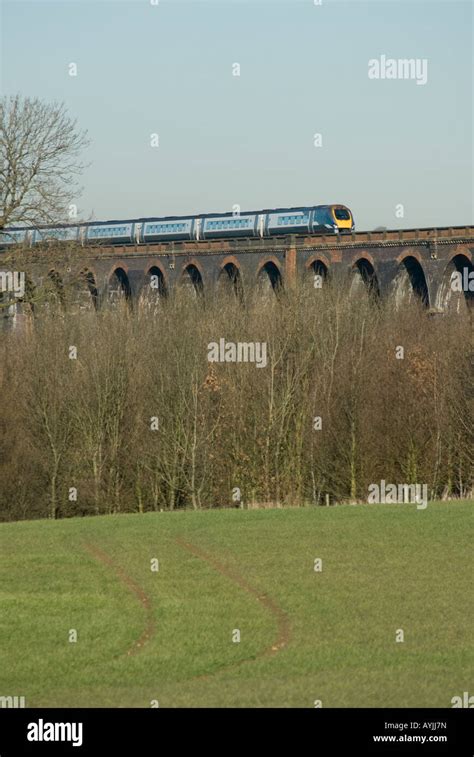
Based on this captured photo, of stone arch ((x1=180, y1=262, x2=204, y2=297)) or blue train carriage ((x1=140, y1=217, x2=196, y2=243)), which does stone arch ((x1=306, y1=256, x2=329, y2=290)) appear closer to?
stone arch ((x1=180, y1=262, x2=204, y2=297))

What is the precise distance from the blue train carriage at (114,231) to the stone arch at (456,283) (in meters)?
25.4

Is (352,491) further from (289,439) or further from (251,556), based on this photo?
(251,556)

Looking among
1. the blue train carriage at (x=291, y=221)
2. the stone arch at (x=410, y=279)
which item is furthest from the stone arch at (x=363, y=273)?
the blue train carriage at (x=291, y=221)

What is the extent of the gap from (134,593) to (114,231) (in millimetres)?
Result: 69706

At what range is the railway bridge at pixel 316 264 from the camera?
219 ft

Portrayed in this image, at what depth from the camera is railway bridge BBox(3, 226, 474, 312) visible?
66.6m

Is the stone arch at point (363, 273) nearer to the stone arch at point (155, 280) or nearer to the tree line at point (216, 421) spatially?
the stone arch at point (155, 280)

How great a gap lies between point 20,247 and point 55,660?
27326mm

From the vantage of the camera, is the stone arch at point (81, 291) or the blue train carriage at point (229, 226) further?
the blue train carriage at point (229, 226)

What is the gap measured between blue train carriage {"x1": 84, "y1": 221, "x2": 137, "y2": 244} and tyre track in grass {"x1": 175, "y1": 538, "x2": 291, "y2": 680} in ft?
208

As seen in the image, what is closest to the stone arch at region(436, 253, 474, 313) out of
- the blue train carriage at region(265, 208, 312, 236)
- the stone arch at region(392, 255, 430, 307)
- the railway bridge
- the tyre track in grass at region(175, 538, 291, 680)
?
the railway bridge

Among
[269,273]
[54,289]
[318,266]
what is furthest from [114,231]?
[54,289]

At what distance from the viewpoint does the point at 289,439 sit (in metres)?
43.9
